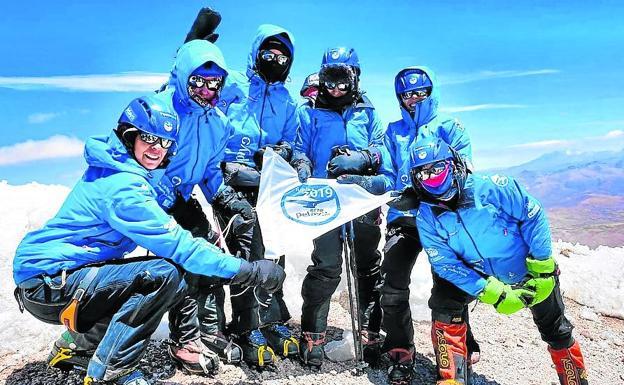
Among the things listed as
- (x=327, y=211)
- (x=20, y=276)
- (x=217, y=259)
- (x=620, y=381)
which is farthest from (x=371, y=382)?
(x=20, y=276)

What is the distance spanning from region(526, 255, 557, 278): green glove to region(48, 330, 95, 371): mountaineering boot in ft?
12.1

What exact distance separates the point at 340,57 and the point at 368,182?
50.1 inches

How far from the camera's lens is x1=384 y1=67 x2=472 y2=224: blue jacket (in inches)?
209

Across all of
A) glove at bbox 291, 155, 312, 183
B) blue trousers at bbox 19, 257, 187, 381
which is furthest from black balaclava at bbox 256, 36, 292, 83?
blue trousers at bbox 19, 257, 187, 381

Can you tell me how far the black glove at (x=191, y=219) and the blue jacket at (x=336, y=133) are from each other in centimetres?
A: 117

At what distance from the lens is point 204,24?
239 inches

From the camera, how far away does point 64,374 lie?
16.0 feet

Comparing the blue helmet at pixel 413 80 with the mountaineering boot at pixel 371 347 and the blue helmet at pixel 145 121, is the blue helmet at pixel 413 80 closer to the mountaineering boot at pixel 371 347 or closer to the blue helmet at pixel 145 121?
the blue helmet at pixel 145 121

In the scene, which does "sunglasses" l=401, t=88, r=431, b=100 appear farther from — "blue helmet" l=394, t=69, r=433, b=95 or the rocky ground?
the rocky ground

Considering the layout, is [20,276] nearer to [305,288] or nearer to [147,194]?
[147,194]

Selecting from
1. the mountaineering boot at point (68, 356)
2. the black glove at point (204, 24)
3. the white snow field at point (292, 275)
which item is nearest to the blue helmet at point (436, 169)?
the white snow field at point (292, 275)

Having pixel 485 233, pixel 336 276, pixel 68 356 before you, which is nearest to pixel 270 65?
pixel 336 276

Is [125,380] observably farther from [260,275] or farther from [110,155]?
[110,155]

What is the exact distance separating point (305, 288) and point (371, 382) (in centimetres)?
106
